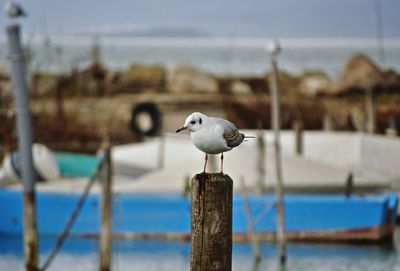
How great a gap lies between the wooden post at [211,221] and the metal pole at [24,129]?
25.5 feet

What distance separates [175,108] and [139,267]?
24.1 m

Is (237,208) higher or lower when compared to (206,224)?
lower

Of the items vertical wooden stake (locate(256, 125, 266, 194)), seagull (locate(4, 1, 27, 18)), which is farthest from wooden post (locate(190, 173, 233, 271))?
vertical wooden stake (locate(256, 125, 266, 194))

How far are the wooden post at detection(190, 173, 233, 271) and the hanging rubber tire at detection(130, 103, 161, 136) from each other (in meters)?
28.6

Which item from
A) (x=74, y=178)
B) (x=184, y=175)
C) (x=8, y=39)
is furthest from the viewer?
(x=74, y=178)

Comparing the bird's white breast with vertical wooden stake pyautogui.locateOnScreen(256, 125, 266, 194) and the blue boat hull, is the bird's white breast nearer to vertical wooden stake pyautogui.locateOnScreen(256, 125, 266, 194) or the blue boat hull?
the blue boat hull

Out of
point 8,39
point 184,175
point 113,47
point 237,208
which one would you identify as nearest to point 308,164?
point 184,175

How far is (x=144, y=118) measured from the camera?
36719mm

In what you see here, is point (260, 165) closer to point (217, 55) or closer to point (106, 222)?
point (106, 222)

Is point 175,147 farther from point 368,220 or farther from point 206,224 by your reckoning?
point 206,224

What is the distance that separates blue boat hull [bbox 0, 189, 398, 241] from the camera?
22234 mm

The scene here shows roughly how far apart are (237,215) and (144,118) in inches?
589

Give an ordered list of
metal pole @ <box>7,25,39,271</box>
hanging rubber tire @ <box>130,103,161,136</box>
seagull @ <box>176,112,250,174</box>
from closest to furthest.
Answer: seagull @ <box>176,112,250,174</box>, metal pole @ <box>7,25,39,271</box>, hanging rubber tire @ <box>130,103,161,136</box>

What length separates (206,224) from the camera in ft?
23.2
